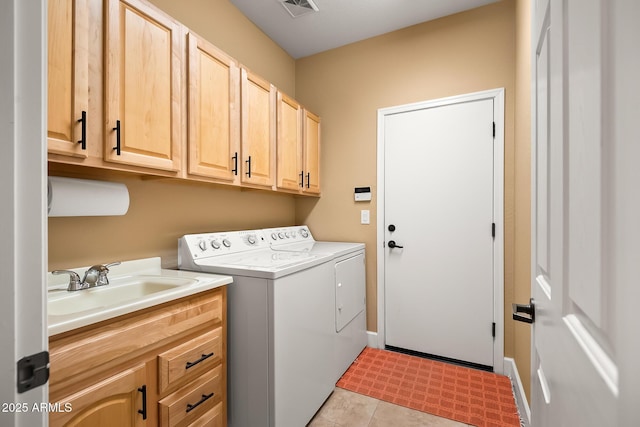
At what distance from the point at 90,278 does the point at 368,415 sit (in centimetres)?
168

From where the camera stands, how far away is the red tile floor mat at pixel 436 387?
1.75 meters

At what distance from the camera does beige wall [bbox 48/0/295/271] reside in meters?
1.33

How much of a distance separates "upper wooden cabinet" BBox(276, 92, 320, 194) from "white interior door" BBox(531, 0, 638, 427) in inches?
69.4

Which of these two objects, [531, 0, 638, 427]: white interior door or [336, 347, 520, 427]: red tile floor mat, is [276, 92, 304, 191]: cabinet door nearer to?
[336, 347, 520, 427]: red tile floor mat

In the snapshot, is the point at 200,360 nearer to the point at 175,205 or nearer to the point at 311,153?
the point at 175,205

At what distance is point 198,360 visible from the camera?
1.29 m

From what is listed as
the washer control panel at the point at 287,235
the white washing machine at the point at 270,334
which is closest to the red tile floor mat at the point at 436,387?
the white washing machine at the point at 270,334

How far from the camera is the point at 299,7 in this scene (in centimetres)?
225

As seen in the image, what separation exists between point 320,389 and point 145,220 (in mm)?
1465

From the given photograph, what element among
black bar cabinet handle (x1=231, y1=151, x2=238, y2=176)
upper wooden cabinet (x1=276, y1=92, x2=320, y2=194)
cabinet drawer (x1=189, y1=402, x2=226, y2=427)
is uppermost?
upper wooden cabinet (x1=276, y1=92, x2=320, y2=194)

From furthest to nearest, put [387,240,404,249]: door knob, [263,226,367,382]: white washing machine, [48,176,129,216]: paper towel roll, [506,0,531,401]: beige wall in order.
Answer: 1. [387,240,404,249]: door knob
2. [263,226,367,382]: white washing machine
3. [506,0,531,401]: beige wall
4. [48,176,129,216]: paper towel roll

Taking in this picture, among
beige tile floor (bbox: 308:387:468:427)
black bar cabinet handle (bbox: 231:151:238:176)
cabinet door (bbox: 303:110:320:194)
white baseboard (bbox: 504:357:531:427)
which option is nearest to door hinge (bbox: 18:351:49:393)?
black bar cabinet handle (bbox: 231:151:238:176)

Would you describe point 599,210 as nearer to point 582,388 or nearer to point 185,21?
point 582,388

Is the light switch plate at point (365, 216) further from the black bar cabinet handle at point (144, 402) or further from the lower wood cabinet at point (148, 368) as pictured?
the black bar cabinet handle at point (144, 402)
